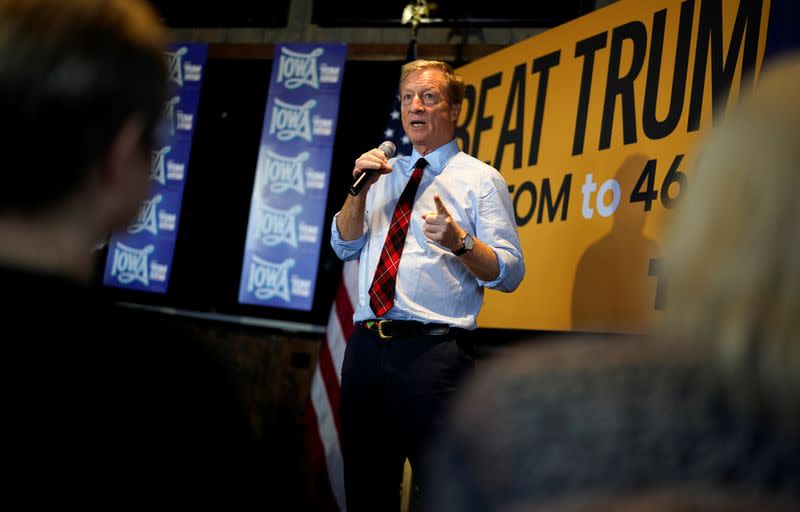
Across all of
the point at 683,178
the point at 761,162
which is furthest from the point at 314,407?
the point at 761,162

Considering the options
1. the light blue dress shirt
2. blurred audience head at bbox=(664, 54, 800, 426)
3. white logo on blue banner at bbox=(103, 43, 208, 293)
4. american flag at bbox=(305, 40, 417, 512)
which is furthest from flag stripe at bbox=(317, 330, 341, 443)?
blurred audience head at bbox=(664, 54, 800, 426)

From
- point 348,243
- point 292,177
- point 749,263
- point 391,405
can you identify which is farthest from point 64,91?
point 292,177

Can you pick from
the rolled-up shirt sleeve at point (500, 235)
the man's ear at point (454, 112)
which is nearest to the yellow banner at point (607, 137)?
the rolled-up shirt sleeve at point (500, 235)

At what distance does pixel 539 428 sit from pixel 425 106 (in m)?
1.93

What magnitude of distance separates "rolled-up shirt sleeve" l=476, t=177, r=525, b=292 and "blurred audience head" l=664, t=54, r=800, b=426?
160 cm

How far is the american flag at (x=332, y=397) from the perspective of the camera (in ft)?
11.3

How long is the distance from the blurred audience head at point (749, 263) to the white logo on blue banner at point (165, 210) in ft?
15.1

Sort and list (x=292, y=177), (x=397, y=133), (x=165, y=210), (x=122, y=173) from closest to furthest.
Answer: (x=122, y=173) < (x=397, y=133) < (x=292, y=177) < (x=165, y=210)

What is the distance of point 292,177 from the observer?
481 centimetres

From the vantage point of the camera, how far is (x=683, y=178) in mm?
2441

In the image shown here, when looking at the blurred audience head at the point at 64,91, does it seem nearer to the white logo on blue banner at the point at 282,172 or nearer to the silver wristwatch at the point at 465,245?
the silver wristwatch at the point at 465,245

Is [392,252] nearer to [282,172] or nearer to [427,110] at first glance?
[427,110]

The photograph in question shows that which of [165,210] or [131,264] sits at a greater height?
[165,210]

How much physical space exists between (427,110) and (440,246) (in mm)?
459
